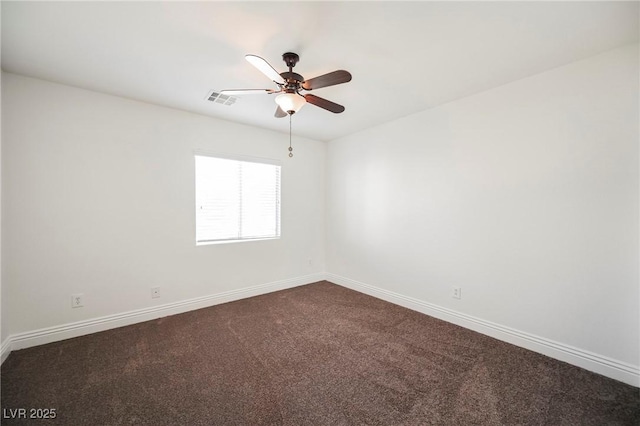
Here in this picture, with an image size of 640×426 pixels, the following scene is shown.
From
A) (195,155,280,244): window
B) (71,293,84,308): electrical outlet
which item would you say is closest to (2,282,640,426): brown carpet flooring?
(71,293,84,308): electrical outlet

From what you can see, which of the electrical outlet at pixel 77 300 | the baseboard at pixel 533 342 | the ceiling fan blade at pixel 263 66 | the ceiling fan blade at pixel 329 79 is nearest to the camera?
the ceiling fan blade at pixel 263 66

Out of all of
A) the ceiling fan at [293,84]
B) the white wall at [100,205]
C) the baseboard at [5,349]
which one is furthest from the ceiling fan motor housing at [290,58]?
the baseboard at [5,349]

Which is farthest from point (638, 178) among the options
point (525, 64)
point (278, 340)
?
point (278, 340)

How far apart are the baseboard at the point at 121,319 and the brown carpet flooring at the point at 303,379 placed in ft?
0.31

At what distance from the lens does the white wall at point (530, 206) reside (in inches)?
78.7

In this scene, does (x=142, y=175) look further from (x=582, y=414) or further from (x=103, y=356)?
(x=582, y=414)

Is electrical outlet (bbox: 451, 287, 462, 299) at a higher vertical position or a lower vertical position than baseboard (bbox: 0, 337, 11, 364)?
higher

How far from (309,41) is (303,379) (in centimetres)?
251

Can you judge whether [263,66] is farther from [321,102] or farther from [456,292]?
[456,292]

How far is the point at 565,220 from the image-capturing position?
2230 millimetres

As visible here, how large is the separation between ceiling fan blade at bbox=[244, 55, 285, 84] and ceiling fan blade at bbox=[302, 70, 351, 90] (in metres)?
0.22

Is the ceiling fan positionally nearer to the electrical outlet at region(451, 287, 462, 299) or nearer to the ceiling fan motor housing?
the ceiling fan motor housing

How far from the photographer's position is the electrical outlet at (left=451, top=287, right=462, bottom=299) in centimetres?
292

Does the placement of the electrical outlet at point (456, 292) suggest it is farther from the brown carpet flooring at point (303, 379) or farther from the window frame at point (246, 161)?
the window frame at point (246, 161)
